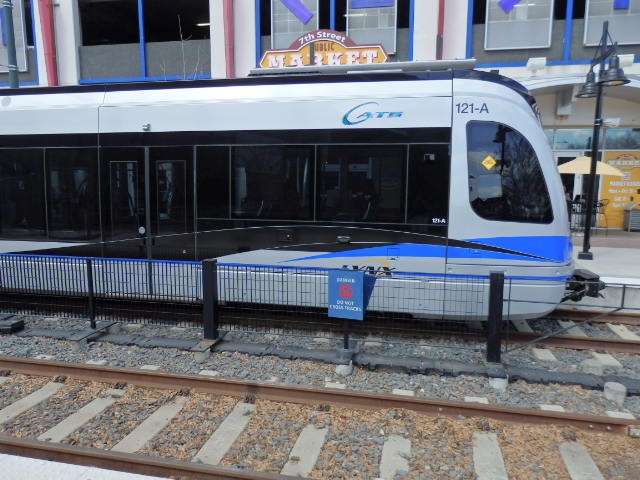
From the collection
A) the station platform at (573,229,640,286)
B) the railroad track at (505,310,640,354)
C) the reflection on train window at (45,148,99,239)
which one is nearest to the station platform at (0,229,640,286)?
the station platform at (573,229,640,286)

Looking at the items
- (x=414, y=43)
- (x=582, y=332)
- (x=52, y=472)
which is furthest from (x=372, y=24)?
(x=52, y=472)

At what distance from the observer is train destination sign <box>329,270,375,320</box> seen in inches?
195

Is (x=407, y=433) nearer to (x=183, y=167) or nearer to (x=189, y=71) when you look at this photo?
(x=183, y=167)

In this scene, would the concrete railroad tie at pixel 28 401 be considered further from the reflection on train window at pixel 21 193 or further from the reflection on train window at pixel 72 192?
the reflection on train window at pixel 21 193

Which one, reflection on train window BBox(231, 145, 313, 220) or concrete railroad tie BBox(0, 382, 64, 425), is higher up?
reflection on train window BBox(231, 145, 313, 220)

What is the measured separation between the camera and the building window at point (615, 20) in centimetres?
1316

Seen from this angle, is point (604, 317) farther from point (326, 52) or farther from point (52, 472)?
point (326, 52)

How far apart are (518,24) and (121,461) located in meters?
15.2

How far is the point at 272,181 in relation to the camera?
6137 millimetres

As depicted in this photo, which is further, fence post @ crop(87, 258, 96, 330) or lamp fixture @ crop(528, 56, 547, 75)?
lamp fixture @ crop(528, 56, 547, 75)

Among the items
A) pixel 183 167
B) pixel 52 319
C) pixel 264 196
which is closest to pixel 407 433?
pixel 264 196

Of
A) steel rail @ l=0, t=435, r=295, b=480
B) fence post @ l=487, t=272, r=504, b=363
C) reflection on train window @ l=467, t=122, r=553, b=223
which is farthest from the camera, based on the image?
reflection on train window @ l=467, t=122, r=553, b=223

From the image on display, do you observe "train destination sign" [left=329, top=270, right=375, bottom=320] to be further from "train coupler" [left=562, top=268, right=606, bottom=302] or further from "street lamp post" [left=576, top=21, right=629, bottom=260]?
"street lamp post" [left=576, top=21, right=629, bottom=260]

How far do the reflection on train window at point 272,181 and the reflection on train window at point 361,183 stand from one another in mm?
232
